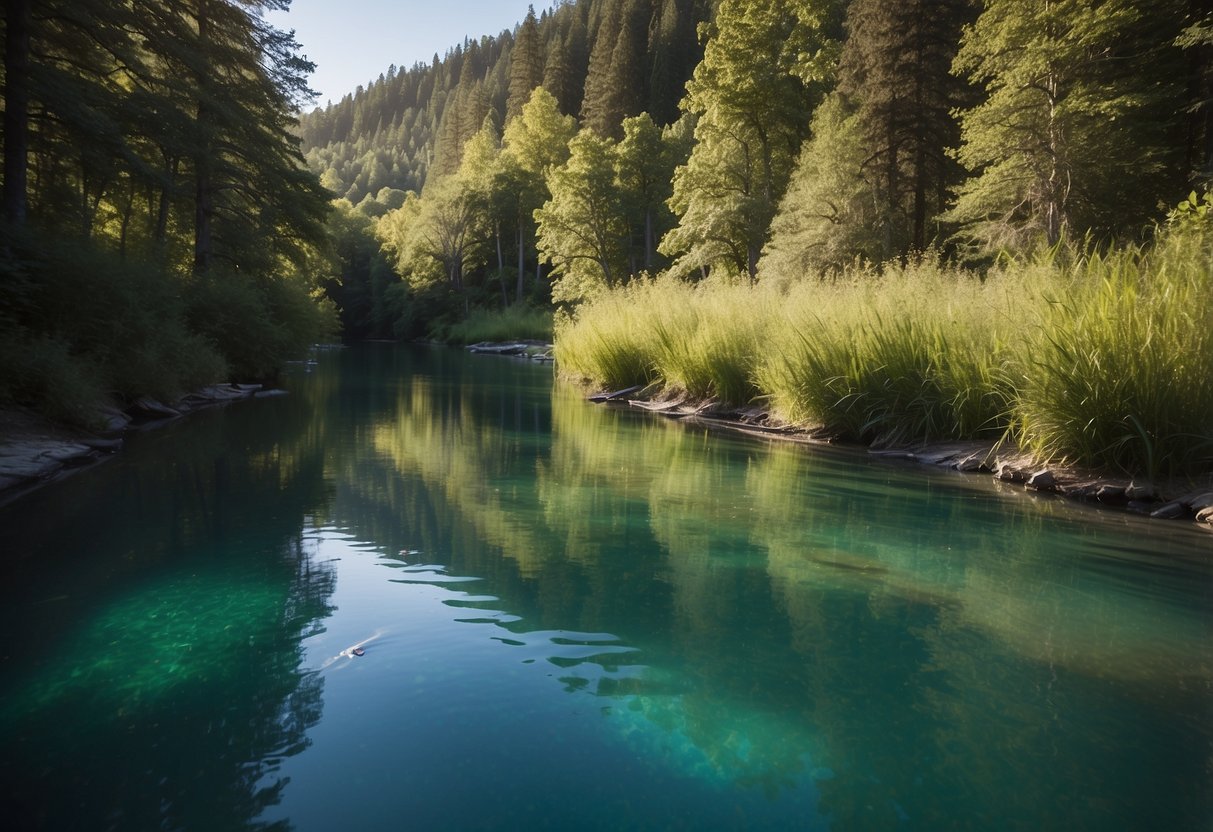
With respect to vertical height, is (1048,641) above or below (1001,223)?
below

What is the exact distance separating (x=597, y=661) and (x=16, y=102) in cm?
1204

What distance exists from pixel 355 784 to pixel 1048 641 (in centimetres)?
310

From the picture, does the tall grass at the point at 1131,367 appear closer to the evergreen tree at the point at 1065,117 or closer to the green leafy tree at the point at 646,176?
the evergreen tree at the point at 1065,117

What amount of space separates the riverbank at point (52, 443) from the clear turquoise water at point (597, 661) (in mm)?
331

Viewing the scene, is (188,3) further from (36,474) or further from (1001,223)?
(1001,223)

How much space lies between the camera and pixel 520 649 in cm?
335

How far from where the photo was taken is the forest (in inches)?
286

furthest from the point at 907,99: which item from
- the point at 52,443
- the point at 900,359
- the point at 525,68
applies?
the point at 525,68

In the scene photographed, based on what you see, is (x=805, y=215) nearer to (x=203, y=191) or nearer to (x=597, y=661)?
(x=203, y=191)

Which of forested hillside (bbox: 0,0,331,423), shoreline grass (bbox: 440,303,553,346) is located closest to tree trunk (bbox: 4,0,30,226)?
forested hillside (bbox: 0,0,331,423)

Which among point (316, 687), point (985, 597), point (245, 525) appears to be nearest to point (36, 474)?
point (245, 525)

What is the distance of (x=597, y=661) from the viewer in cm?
325

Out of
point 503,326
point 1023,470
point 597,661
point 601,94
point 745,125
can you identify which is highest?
point 601,94

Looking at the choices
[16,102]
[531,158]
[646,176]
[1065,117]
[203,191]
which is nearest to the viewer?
[16,102]
